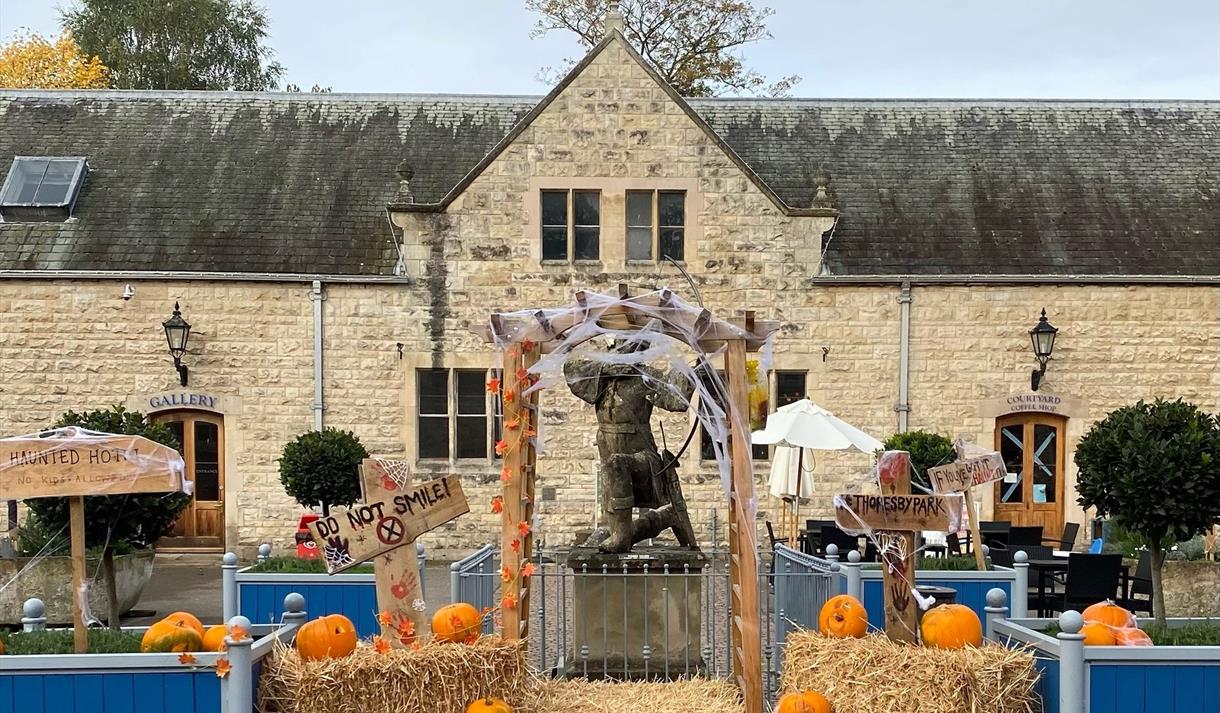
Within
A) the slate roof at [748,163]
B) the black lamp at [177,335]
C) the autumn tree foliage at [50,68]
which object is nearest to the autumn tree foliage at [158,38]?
the autumn tree foliage at [50,68]

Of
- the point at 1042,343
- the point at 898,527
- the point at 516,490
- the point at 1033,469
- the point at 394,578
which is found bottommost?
the point at 1033,469

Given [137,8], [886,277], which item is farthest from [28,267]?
[137,8]

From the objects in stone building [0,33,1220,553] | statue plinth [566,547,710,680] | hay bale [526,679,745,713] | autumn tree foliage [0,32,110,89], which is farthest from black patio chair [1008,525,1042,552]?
autumn tree foliage [0,32,110,89]

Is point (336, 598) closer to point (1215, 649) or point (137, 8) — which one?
point (1215, 649)

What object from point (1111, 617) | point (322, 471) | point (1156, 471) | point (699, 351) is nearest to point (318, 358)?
point (322, 471)

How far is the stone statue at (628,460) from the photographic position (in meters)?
7.99

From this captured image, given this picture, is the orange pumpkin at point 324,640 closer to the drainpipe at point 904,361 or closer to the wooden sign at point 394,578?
the wooden sign at point 394,578

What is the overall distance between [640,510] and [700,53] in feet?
68.2

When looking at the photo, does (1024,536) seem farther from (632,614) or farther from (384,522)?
(384,522)

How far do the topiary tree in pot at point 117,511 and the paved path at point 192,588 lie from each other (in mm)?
1020

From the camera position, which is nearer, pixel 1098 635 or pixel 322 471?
pixel 1098 635

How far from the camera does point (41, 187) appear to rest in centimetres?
1719

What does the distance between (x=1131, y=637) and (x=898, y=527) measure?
1.34 metres

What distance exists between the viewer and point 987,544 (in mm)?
13320
